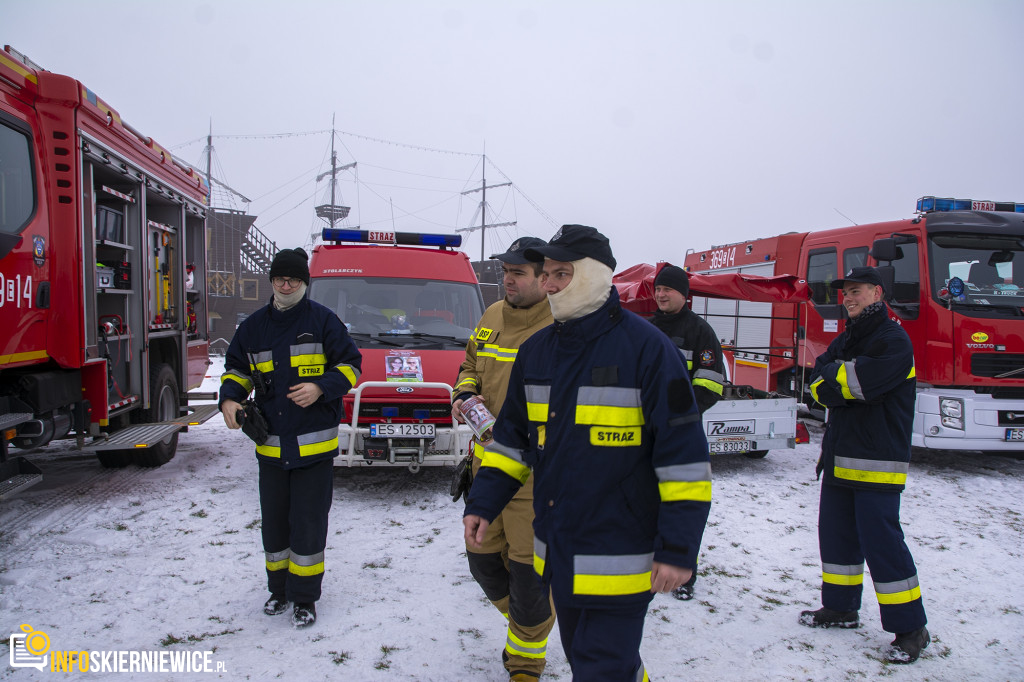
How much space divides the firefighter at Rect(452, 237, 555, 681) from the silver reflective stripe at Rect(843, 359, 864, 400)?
5.30 ft

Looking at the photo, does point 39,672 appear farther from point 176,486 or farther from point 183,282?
point 183,282

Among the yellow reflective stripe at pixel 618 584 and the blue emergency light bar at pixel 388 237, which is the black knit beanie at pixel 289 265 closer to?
the yellow reflective stripe at pixel 618 584

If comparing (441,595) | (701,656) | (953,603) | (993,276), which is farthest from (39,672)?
(993,276)

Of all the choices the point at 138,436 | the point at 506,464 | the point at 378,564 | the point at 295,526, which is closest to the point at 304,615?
the point at 295,526

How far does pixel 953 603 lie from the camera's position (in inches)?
147

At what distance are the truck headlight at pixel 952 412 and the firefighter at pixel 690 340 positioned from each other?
4.18m

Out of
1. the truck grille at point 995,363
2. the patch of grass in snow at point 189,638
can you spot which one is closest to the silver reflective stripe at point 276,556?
the patch of grass in snow at point 189,638

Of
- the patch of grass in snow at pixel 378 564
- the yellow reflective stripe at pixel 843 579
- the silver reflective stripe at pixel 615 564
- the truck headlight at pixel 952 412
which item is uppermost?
Result: the silver reflective stripe at pixel 615 564

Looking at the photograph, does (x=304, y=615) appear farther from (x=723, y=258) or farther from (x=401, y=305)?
(x=723, y=258)

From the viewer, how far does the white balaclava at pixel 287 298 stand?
346 cm

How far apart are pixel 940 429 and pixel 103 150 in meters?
8.40

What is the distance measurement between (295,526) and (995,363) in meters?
7.14

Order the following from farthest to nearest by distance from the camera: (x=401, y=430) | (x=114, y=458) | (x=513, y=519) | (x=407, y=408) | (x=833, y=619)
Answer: (x=114, y=458) < (x=407, y=408) < (x=401, y=430) < (x=833, y=619) < (x=513, y=519)

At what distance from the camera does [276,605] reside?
11.3 ft
